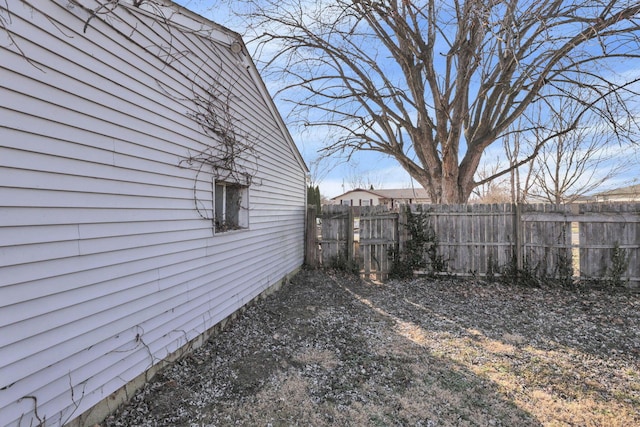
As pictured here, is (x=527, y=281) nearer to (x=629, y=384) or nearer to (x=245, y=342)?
(x=629, y=384)

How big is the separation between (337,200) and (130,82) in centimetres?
3704

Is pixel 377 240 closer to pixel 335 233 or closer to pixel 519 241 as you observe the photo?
pixel 335 233

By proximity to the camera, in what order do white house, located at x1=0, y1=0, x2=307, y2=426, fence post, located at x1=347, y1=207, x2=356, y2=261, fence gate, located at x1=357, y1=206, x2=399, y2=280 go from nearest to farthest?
white house, located at x1=0, y1=0, x2=307, y2=426
fence gate, located at x1=357, y1=206, x2=399, y2=280
fence post, located at x1=347, y1=207, x2=356, y2=261

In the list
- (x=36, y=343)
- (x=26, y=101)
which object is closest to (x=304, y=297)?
(x=36, y=343)

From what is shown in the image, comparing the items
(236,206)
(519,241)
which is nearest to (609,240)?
(519,241)

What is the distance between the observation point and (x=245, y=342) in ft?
12.4

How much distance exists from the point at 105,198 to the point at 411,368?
10.5ft

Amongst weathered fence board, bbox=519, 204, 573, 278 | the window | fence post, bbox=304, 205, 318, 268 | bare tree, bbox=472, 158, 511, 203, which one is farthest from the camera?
bare tree, bbox=472, 158, 511, 203

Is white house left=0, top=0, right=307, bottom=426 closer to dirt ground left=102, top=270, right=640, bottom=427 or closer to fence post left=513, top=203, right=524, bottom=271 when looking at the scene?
dirt ground left=102, top=270, right=640, bottom=427

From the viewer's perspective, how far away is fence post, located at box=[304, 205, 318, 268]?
317 inches

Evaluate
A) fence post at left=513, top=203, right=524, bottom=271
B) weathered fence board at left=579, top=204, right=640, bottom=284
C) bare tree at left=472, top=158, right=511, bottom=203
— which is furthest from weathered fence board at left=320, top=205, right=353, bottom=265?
bare tree at left=472, top=158, right=511, bottom=203

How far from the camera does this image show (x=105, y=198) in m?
2.39

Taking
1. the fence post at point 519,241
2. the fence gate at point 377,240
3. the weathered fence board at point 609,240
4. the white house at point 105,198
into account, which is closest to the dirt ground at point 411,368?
the white house at point 105,198

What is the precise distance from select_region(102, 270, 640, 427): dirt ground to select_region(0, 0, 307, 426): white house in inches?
19.0
